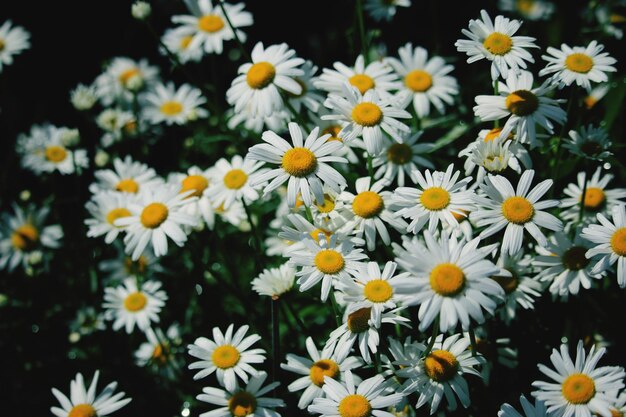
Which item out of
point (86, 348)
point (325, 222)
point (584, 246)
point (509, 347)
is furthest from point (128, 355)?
point (584, 246)

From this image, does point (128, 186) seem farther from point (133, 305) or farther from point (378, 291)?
point (378, 291)

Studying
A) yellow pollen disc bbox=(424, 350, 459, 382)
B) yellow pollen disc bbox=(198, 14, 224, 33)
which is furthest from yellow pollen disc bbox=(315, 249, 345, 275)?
yellow pollen disc bbox=(198, 14, 224, 33)

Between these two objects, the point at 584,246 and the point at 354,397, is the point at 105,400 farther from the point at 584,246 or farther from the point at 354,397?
the point at 584,246

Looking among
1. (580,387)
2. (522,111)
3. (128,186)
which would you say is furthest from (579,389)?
(128,186)

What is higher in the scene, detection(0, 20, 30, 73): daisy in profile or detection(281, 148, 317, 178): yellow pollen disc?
detection(0, 20, 30, 73): daisy in profile

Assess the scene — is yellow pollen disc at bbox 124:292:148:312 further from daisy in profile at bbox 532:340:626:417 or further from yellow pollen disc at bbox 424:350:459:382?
daisy in profile at bbox 532:340:626:417

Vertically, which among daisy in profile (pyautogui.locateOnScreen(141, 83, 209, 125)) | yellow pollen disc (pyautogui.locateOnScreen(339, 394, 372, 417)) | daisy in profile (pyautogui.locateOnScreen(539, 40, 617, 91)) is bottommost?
yellow pollen disc (pyautogui.locateOnScreen(339, 394, 372, 417))
